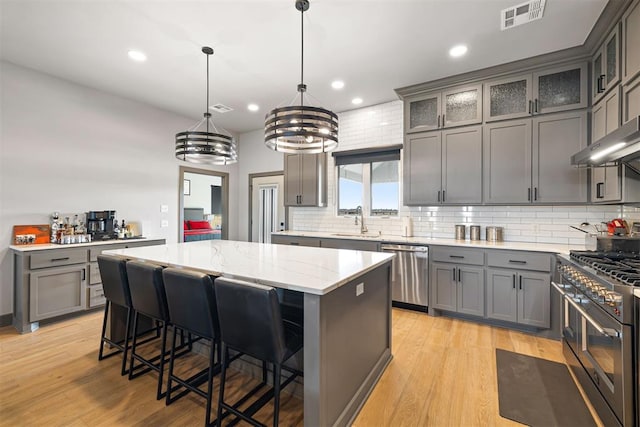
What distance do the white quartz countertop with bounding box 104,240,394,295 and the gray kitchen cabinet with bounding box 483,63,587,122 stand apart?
248cm

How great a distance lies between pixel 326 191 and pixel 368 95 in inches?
66.0

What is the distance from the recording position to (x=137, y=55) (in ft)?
10.2

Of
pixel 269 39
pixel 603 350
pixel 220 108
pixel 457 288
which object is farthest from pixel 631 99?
pixel 220 108

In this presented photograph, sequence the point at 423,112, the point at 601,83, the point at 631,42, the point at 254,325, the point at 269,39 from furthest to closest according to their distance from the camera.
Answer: the point at 423,112 → the point at 269,39 → the point at 601,83 → the point at 631,42 → the point at 254,325

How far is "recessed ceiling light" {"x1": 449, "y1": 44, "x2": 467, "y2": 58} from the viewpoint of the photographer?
9.63 ft

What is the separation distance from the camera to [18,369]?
2.38m

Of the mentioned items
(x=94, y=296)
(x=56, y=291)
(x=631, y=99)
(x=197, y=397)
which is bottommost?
(x=197, y=397)

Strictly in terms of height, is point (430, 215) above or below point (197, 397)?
above

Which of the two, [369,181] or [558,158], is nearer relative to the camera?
[558,158]

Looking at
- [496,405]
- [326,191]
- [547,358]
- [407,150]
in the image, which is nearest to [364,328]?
[496,405]

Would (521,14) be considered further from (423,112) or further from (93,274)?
(93,274)

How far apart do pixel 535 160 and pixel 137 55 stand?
4509mm

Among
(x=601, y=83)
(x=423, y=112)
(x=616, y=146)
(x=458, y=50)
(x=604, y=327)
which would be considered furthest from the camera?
(x=423, y=112)

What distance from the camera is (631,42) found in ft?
7.12
